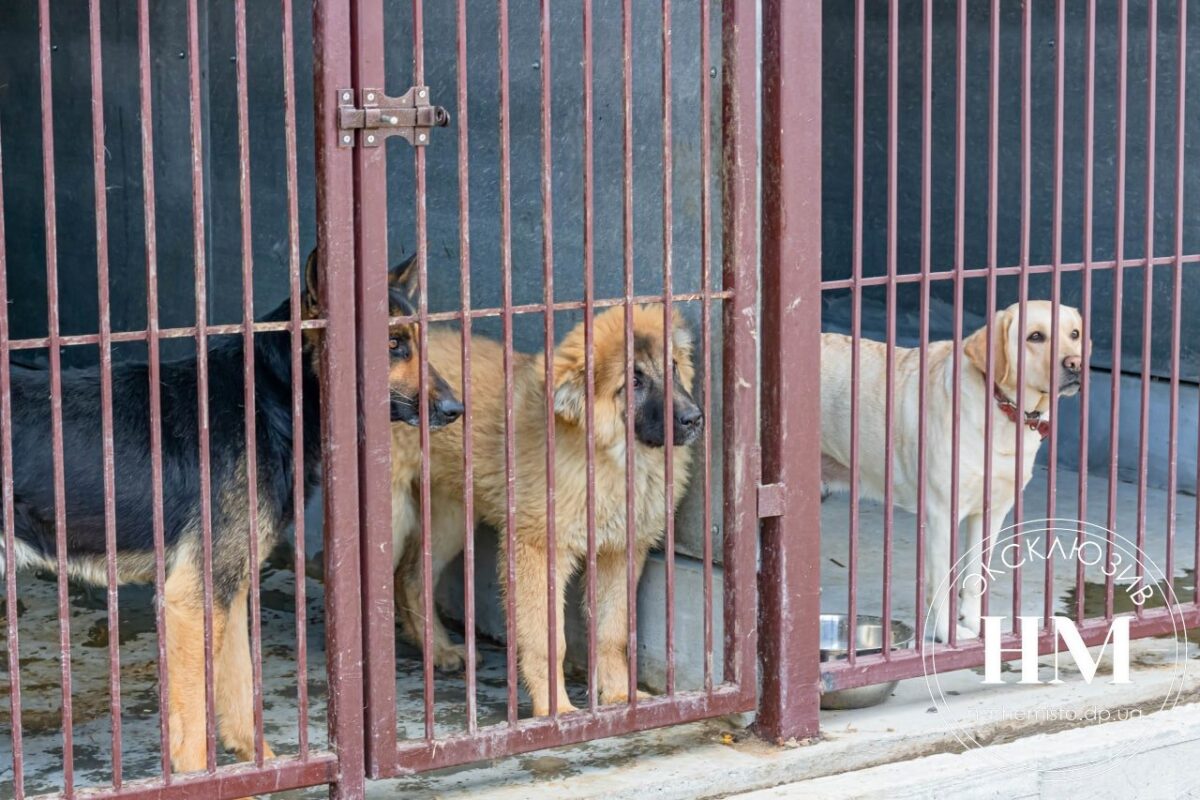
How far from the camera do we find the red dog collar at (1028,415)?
5.79 meters

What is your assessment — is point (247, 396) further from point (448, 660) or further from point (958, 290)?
point (448, 660)

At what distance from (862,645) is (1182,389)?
3.14m

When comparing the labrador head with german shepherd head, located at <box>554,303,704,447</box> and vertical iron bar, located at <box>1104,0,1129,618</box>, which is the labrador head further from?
german shepherd head, located at <box>554,303,704,447</box>

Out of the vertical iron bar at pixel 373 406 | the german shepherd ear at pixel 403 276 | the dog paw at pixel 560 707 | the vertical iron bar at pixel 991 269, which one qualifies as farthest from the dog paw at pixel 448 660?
the vertical iron bar at pixel 991 269

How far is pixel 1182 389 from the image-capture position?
798cm

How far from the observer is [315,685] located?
18.9ft

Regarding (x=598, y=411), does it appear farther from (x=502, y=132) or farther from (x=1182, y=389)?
(x=1182, y=389)

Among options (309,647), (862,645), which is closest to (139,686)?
(309,647)

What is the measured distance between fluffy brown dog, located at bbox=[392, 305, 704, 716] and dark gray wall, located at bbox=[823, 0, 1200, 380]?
2.92 m

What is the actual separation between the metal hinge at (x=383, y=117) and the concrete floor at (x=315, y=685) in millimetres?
1752

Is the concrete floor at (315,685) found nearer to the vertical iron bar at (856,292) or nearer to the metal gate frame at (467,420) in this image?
the metal gate frame at (467,420)

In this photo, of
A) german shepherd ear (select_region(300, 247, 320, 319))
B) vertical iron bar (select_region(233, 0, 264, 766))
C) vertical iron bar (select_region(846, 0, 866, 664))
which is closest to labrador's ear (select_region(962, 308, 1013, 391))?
vertical iron bar (select_region(846, 0, 866, 664))

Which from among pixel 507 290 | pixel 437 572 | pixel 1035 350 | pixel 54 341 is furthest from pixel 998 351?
pixel 54 341

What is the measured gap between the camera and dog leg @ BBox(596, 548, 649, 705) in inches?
216
